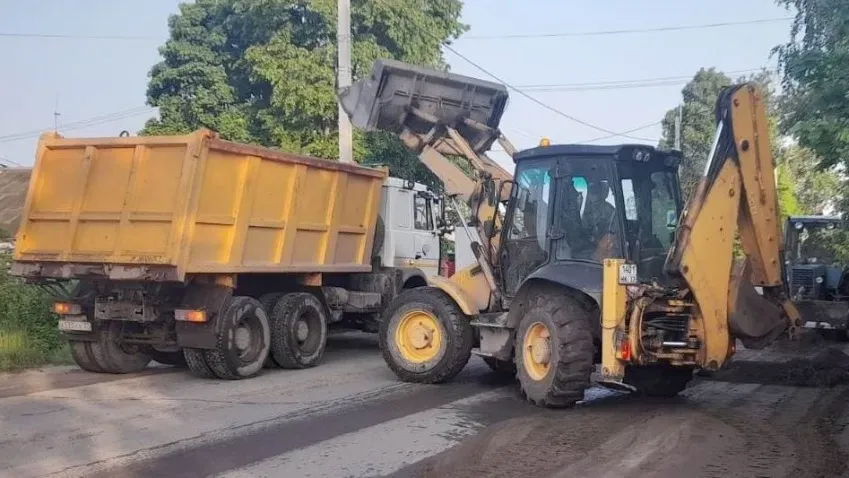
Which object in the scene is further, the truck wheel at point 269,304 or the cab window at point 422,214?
the cab window at point 422,214

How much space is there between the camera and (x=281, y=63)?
71.9 feet

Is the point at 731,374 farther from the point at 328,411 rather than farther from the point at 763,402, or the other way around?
the point at 328,411

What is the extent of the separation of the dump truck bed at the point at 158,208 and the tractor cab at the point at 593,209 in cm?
336

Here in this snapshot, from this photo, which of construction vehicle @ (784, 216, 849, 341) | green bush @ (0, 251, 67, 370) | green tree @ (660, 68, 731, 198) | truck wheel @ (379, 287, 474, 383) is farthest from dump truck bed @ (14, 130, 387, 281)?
green tree @ (660, 68, 731, 198)

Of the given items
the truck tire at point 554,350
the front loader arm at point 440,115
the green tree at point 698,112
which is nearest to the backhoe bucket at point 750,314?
the truck tire at point 554,350

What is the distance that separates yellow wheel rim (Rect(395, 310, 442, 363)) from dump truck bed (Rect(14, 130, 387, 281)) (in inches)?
81.1

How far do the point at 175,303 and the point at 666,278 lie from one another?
5.79 metres

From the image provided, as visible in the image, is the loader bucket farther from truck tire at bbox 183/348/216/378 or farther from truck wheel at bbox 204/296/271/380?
truck tire at bbox 183/348/216/378

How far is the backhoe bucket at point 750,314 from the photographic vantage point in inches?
333

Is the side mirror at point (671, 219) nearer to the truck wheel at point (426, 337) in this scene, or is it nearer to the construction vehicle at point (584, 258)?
the construction vehicle at point (584, 258)

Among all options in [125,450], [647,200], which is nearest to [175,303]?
[125,450]

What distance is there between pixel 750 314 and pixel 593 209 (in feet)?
6.26

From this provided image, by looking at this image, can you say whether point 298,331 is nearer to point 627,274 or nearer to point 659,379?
point 659,379

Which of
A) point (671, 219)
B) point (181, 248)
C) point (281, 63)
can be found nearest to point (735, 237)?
point (671, 219)
